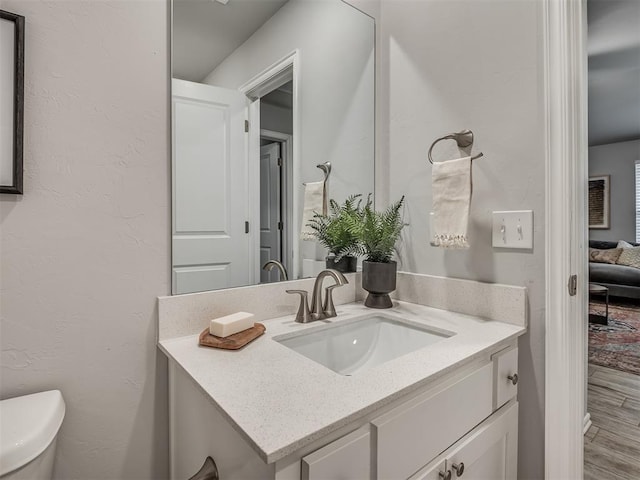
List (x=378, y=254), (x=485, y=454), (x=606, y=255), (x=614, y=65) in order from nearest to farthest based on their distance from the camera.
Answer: (x=485, y=454), (x=378, y=254), (x=614, y=65), (x=606, y=255)

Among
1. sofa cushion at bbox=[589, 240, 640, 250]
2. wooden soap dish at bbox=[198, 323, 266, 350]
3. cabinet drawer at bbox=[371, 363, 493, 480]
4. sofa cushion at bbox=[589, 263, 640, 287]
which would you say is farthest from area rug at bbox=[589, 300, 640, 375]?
wooden soap dish at bbox=[198, 323, 266, 350]

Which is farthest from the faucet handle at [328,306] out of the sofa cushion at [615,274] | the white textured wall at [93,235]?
the sofa cushion at [615,274]

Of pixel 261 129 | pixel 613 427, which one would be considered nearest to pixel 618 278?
pixel 613 427

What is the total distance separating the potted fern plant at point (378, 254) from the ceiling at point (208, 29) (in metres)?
0.72

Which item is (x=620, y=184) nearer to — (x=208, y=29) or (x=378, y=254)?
(x=378, y=254)

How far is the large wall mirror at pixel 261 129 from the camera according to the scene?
102 centimetres

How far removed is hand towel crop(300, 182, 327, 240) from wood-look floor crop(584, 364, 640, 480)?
1.64m

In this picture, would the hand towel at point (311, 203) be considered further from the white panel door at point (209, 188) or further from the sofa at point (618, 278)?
the sofa at point (618, 278)

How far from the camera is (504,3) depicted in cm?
113

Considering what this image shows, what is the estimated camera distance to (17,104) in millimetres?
756

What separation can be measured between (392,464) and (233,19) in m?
1.33

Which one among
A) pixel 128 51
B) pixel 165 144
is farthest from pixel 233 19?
pixel 165 144

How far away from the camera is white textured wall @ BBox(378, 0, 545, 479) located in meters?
1.07

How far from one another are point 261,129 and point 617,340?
380 cm
